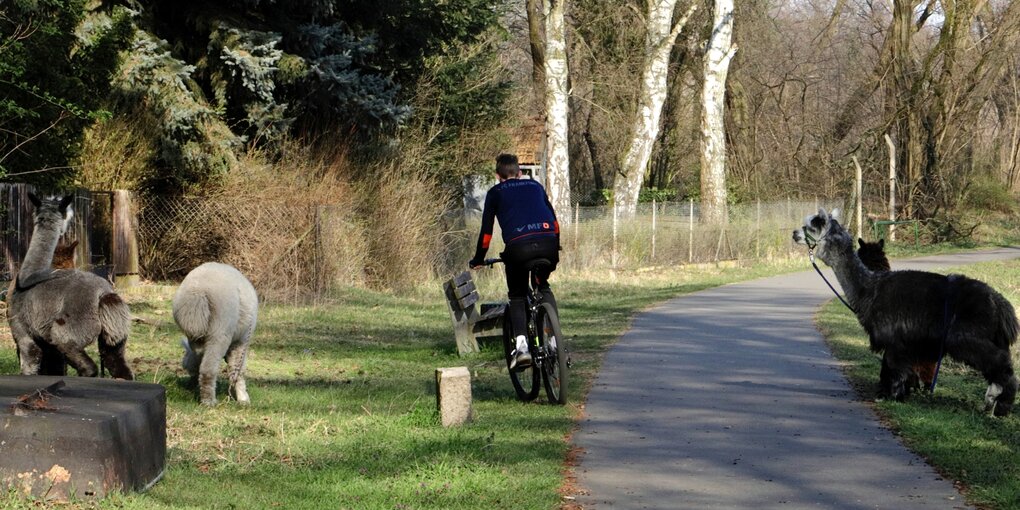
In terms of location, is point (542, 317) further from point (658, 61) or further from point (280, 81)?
point (658, 61)

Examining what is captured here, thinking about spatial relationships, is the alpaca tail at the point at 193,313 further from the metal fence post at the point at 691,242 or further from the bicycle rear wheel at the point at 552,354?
the metal fence post at the point at 691,242

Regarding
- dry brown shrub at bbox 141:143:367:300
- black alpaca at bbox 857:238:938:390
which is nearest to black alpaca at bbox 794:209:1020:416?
black alpaca at bbox 857:238:938:390

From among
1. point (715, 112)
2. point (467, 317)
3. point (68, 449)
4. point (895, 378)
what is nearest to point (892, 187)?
point (715, 112)

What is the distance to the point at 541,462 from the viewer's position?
8.18m

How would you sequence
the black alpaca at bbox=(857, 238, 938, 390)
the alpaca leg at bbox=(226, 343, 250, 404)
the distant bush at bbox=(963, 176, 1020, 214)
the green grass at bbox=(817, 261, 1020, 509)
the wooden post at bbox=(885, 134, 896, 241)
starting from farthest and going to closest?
1. the distant bush at bbox=(963, 176, 1020, 214)
2. the wooden post at bbox=(885, 134, 896, 241)
3. the black alpaca at bbox=(857, 238, 938, 390)
4. the alpaca leg at bbox=(226, 343, 250, 404)
5. the green grass at bbox=(817, 261, 1020, 509)

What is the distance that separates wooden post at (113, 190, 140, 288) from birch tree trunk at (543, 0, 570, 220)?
12.9 metres

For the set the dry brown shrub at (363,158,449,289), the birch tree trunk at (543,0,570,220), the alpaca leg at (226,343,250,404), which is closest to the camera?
the alpaca leg at (226,343,250,404)

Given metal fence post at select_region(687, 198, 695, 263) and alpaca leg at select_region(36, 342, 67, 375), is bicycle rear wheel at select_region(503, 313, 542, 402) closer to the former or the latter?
alpaca leg at select_region(36, 342, 67, 375)

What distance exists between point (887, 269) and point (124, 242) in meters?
15.2

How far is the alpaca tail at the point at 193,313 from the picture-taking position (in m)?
9.91

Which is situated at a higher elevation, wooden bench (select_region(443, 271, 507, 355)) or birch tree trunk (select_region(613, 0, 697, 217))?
birch tree trunk (select_region(613, 0, 697, 217))

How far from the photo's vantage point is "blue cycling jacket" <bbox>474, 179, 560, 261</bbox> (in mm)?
10234

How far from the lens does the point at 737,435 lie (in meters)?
9.33

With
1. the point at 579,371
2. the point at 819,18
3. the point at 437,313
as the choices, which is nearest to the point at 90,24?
the point at 437,313
